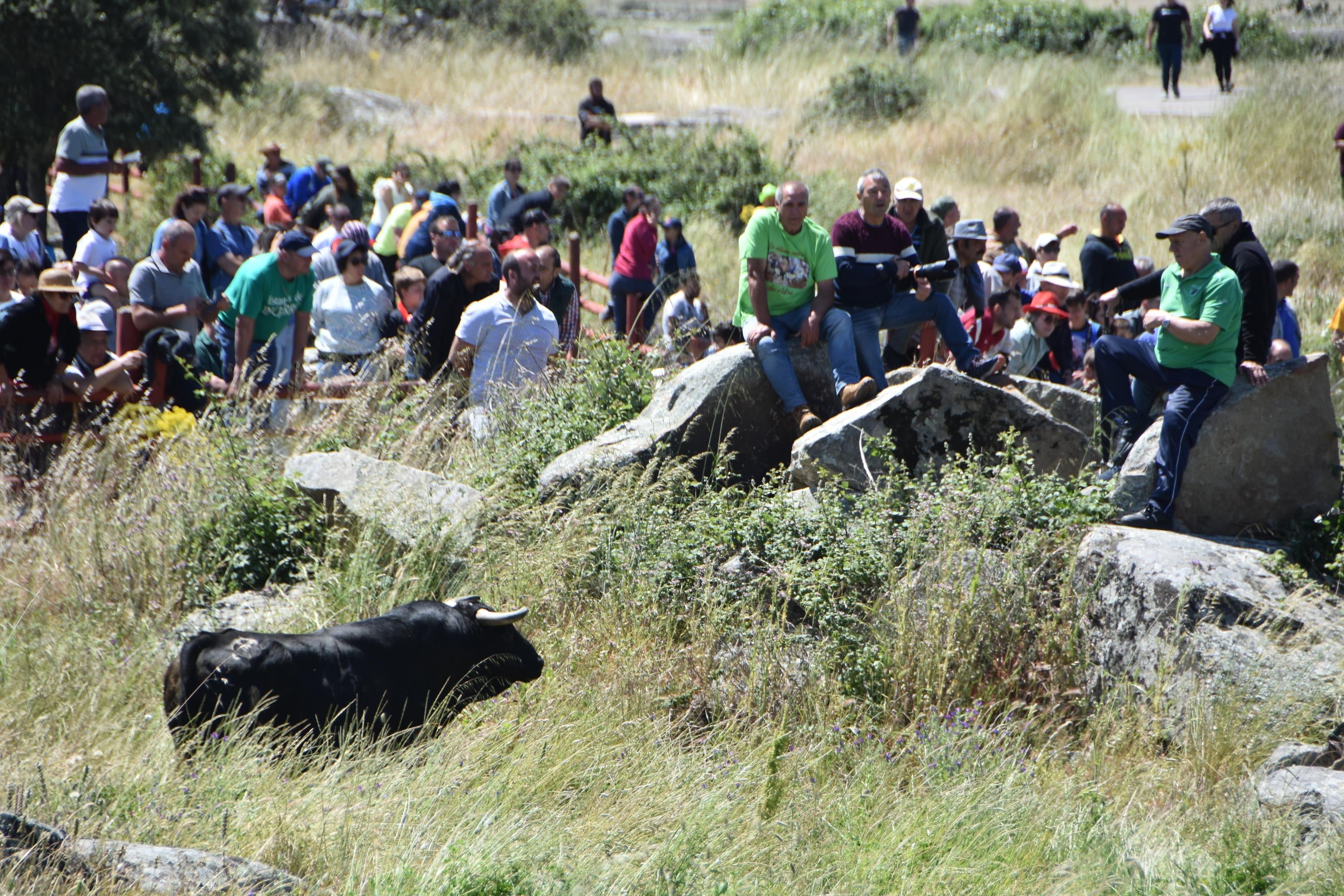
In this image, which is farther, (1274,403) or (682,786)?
(1274,403)

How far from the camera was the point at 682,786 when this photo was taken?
4.91 m

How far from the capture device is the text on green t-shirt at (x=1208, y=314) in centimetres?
639

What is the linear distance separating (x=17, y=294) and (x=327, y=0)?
29.3 meters

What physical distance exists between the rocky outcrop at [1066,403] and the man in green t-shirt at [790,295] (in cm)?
116

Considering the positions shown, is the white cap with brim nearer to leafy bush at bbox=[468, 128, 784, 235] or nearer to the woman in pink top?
the woman in pink top

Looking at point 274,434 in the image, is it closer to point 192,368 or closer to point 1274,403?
point 192,368

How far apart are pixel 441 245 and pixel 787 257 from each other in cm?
439

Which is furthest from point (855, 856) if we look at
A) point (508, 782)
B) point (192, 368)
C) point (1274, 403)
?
point (192, 368)

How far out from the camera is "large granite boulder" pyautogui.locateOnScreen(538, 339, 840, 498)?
7.09 meters

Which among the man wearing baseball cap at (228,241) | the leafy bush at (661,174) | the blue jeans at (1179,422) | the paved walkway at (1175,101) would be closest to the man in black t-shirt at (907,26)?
the paved walkway at (1175,101)

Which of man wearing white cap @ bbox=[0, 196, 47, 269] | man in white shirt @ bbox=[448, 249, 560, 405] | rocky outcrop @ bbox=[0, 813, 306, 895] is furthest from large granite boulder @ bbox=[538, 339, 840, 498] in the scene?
man wearing white cap @ bbox=[0, 196, 47, 269]

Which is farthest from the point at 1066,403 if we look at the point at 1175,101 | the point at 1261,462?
the point at 1175,101

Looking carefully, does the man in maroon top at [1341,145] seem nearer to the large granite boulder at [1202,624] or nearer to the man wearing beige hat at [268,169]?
the large granite boulder at [1202,624]

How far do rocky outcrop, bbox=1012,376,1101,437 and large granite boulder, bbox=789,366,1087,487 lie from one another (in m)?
0.51
